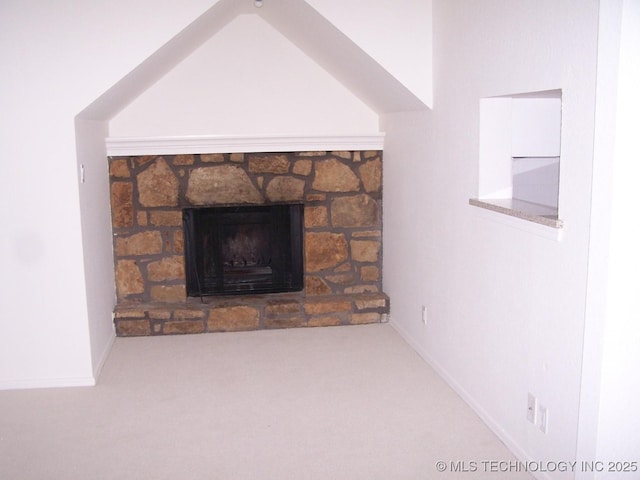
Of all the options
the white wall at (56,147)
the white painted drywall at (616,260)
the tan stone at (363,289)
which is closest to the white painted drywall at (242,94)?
A: the white wall at (56,147)

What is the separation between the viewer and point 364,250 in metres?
4.91

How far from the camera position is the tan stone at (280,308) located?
461 cm

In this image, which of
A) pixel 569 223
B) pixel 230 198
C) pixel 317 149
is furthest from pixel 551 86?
pixel 230 198

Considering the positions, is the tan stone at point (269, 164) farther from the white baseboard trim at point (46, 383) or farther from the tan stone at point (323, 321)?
the white baseboard trim at point (46, 383)

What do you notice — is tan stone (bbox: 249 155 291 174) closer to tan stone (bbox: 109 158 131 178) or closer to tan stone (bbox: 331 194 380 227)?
tan stone (bbox: 331 194 380 227)

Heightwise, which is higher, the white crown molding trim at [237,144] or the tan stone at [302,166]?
the white crown molding trim at [237,144]

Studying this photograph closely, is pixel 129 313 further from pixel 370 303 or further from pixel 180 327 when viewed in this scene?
pixel 370 303

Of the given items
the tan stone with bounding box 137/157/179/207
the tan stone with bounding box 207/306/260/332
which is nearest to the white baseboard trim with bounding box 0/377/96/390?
the tan stone with bounding box 207/306/260/332

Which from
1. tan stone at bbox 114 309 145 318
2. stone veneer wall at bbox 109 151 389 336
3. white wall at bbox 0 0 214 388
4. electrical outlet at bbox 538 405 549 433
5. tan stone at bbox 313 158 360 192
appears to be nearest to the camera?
electrical outlet at bbox 538 405 549 433

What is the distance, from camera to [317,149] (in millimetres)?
4723

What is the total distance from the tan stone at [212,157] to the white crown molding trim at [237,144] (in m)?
0.06

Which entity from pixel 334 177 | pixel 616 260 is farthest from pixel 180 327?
pixel 616 260

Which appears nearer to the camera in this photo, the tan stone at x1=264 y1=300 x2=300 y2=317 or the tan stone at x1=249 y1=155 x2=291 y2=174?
the tan stone at x1=264 y1=300 x2=300 y2=317

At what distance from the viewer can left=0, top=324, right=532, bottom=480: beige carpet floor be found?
107 inches
